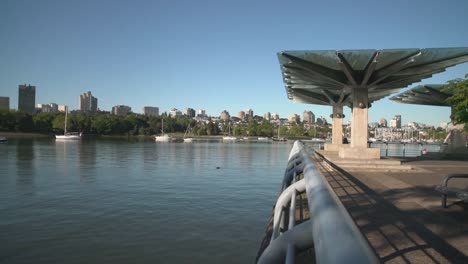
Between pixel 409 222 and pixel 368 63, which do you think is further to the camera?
pixel 368 63

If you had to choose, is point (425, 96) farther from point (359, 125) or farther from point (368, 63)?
point (368, 63)

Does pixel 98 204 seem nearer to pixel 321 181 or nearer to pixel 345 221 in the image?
pixel 321 181

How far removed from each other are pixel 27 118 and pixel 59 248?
14821 centimetres

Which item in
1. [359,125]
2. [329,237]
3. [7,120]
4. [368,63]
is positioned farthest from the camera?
[7,120]

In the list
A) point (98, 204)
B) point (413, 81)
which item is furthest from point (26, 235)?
point (413, 81)

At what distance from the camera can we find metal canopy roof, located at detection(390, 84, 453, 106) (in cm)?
3325

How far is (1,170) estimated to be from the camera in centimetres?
2786

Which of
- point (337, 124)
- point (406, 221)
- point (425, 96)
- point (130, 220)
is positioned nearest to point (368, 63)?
point (406, 221)

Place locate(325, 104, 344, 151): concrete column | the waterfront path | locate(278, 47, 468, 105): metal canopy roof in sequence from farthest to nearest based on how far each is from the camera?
locate(325, 104, 344, 151): concrete column
locate(278, 47, 468, 105): metal canopy roof
the waterfront path

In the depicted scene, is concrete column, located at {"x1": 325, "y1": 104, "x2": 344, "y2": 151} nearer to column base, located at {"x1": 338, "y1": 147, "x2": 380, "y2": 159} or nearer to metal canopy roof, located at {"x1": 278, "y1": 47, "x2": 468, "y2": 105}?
metal canopy roof, located at {"x1": 278, "y1": 47, "x2": 468, "y2": 105}

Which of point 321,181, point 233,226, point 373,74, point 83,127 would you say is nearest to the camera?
point 321,181

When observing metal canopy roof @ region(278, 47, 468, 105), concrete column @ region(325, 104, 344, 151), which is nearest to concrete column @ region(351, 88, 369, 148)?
Result: metal canopy roof @ region(278, 47, 468, 105)

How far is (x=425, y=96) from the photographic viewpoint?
35.6 meters

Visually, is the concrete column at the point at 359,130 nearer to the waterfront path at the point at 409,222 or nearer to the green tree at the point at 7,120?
the waterfront path at the point at 409,222
